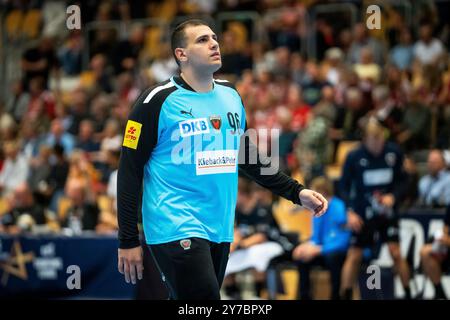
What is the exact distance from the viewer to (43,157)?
1727 centimetres

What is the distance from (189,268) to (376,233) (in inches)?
271

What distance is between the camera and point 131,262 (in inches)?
235

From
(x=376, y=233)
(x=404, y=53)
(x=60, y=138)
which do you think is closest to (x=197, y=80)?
(x=376, y=233)

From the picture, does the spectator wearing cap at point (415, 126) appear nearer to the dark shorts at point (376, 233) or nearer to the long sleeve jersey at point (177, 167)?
the dark shorts at point (376, 233)

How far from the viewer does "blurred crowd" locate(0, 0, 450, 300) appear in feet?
48.2

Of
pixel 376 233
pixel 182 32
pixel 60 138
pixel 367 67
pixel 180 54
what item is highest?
pixel 367 67

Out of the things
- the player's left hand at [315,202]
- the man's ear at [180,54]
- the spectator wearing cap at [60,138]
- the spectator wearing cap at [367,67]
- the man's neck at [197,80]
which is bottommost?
the player's left hand at [315,202]

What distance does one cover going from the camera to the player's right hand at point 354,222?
39.7ft

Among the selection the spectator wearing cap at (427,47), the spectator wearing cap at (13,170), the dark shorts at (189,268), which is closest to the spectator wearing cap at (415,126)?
the spectator wearing cap at (427,47)

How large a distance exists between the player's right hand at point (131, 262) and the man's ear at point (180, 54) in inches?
49.1

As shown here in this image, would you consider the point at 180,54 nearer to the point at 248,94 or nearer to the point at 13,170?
the point at 248,94
